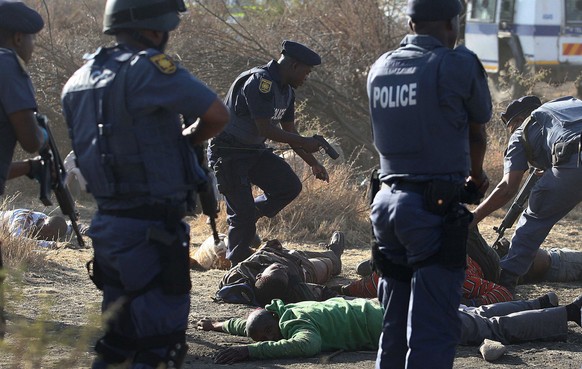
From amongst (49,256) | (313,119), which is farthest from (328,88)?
(49,256)

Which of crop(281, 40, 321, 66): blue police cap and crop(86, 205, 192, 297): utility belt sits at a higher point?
crop(281, 40, 321, 66): blue police cap

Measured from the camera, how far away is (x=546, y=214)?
260 inches

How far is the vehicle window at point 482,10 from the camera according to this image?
19.3 m

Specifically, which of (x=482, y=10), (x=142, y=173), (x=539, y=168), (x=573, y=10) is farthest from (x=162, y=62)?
(x=482, y=10)

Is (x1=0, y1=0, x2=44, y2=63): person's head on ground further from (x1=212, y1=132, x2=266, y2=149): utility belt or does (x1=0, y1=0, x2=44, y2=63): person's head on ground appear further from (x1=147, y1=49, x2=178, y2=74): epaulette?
(x1=212, y1=132, x2=266, y2=149): utility belt

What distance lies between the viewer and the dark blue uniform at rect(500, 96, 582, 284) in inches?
247

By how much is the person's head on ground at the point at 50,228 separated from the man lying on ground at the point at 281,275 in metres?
2.28

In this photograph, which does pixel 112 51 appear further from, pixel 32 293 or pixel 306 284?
pixel 32 293

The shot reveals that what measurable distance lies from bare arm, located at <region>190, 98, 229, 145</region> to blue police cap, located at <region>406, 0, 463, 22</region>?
0.90 meters

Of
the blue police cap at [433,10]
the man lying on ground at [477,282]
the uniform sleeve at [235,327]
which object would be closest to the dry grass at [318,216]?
the man lying on ground at [477,282]

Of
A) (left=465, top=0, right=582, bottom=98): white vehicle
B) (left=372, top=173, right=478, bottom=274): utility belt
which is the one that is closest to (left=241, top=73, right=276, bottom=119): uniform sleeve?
(left=372, top=173, right=478, bottom=274): utility belt

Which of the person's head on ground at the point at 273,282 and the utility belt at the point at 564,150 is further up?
the utility belt at the point at 564,150

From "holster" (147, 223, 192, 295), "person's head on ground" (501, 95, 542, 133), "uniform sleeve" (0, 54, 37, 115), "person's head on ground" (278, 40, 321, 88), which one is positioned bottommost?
"person's head on ground" (501, 95, 542, 133)

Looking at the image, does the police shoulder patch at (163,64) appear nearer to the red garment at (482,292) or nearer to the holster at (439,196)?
the holster at (439,196)
